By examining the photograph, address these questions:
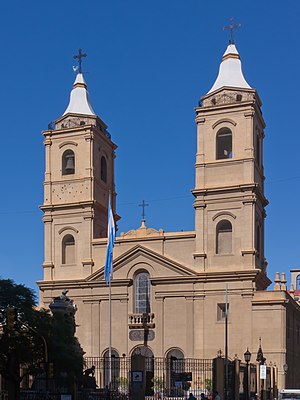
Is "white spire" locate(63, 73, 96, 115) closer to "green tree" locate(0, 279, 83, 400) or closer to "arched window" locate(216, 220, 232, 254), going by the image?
"arched window" locate(216, 220, 232, 254)

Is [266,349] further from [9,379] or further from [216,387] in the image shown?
[9,379]

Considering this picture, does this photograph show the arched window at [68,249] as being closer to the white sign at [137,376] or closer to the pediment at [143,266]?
the pediment at [143,266]

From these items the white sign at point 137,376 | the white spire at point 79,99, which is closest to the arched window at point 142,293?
the white spire at point 79,99

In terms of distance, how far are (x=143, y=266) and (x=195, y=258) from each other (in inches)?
171

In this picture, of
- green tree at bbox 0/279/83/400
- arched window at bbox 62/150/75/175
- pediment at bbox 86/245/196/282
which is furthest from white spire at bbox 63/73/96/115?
green tree at bbox 0/279/83/400

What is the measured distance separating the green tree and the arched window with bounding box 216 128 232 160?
2549 cm

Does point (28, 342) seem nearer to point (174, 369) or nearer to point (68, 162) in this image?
point (174, 369)

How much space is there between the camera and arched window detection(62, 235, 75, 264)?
65.8 metres

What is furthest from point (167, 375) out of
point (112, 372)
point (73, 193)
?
point (73, 193)

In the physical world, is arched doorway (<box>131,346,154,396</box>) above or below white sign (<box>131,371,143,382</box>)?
below

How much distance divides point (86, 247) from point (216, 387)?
24.5 m

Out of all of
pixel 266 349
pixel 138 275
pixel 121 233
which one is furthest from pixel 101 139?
pixel 266 349

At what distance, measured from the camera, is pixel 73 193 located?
6594 centimetres

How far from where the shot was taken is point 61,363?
130ft
